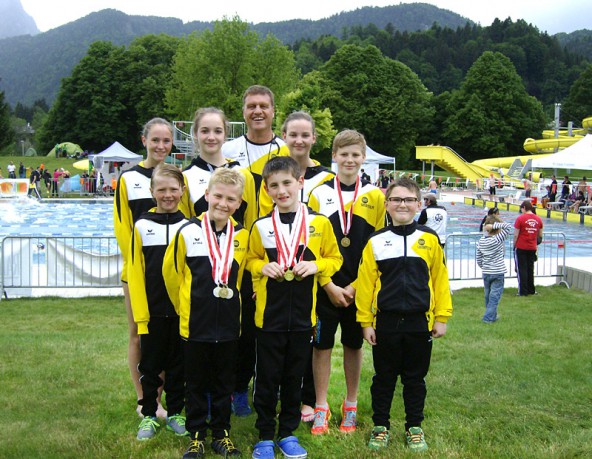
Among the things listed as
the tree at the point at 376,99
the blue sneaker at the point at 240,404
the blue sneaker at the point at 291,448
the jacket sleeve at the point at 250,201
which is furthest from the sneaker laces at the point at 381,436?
the tree at the point at 376,99

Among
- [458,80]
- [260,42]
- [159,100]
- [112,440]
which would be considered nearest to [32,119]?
[159,100]

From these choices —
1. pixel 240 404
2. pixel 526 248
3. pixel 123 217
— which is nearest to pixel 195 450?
pixel 240 404

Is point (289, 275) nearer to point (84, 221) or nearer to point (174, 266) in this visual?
point (174, 266)

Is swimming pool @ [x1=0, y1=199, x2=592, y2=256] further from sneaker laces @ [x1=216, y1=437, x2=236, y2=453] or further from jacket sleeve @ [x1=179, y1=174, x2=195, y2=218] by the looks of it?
sneaker laces @ [x1=216, y1=437, x2=236, y2=453]

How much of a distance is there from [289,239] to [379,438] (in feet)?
4.92

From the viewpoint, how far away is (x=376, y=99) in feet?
195

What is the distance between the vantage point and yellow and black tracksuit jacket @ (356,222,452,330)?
4.02 metres

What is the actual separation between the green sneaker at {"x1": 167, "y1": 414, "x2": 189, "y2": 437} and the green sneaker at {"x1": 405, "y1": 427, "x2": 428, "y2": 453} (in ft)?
5.05

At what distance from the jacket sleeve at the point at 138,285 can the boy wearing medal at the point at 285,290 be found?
74 centimetres

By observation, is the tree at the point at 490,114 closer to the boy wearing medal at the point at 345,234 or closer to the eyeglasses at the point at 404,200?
the boy wearing medal at the point at 345,234

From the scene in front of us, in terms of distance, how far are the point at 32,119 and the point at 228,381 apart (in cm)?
12466

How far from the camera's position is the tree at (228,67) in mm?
37938

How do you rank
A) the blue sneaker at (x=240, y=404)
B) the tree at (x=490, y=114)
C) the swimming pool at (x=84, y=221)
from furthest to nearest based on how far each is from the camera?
the tree at (x=490, y=114) < the swimming pool at (x=84, y=221) < the blue sneaker at (x=240, y=404)

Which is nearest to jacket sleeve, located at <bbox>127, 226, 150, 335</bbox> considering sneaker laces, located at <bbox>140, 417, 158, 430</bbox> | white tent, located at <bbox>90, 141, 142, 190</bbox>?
sneaker laces, located at <bbox>140, 417, 158, 430</bbox>
